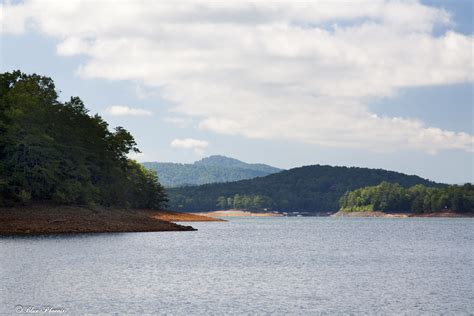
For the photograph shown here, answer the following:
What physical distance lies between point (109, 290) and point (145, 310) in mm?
8245

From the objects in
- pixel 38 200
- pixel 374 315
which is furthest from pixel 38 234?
pixel 374 315

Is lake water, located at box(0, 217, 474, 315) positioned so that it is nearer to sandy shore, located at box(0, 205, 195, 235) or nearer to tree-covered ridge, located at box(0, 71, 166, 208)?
sandy shore, located at box(0, 205, 195, 235)

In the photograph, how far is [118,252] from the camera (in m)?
78.2

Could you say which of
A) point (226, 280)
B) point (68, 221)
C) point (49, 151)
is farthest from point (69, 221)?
point (226, 280)

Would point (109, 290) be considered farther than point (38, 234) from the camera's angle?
No

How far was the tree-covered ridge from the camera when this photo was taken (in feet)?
372

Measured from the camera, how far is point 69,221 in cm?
11044

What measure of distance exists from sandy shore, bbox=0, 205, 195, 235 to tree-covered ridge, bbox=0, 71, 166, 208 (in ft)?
9.80

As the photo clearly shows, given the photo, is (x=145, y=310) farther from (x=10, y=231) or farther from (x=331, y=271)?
(x=10, y=231)

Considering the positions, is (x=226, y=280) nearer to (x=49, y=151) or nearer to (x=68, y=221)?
(x=68, y=221)

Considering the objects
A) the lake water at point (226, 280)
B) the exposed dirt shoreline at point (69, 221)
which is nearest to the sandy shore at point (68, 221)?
the exposed dirt shoreline at point (69, 221)

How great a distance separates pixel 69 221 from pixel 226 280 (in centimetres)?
6158

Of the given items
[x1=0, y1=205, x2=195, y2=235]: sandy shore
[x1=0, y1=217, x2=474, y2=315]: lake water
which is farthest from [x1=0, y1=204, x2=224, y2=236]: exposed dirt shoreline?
[x1=0, y1=217, x2=474, y2=315]: lake water

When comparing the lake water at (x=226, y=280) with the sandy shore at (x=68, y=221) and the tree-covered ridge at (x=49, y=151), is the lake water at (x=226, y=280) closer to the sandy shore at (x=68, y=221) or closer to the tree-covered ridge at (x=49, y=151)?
the sandy shore at (x=68, y=221)
